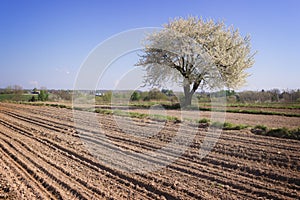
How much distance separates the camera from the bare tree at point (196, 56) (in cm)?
2089

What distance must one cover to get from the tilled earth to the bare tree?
13.1 m

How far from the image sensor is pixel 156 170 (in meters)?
5.59

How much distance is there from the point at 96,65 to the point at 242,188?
20.1 ft

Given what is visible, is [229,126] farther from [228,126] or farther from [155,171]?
[155,171]

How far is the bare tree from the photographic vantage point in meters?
20.9

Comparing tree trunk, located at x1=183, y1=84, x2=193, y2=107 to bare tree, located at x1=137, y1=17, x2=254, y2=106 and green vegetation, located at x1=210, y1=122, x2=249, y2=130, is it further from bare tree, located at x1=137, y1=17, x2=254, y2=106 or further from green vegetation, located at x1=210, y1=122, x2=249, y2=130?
green vegetation, located at x1=210, y1=122, x2=249, y2=130

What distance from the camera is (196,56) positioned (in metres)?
21.1

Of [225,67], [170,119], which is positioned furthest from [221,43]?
[170,119]

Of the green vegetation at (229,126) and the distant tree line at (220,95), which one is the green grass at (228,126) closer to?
the green vegetation at (229,126)

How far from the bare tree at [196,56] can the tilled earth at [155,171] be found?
13.1 m

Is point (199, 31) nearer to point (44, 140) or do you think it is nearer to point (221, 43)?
point (221, 43)

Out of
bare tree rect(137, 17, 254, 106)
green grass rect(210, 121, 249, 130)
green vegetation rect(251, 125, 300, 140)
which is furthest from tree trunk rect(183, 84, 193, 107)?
green vegetation rect(251, 125, 300, 140)

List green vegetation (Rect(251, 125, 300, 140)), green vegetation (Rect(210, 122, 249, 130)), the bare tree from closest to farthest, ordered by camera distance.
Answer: green vegetation (Rect(251, 125, 300, 140)), green vegetation (Rect(210, 122, 249, 130)), the bare tree

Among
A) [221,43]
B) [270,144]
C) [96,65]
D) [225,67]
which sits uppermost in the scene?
[221,43]
